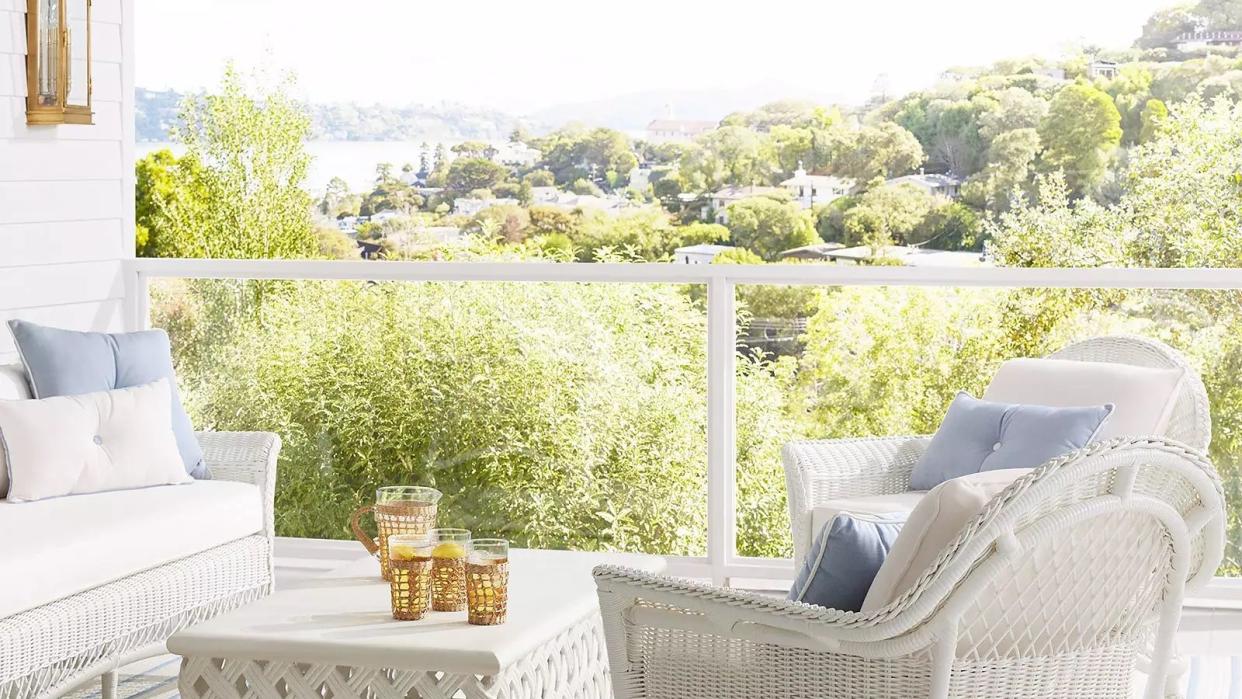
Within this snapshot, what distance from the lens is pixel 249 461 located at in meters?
4.17

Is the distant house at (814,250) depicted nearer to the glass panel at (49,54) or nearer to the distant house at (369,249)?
the distant house at (369,249)

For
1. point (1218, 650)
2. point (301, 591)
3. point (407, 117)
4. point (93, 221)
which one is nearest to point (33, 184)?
point (93, 221)

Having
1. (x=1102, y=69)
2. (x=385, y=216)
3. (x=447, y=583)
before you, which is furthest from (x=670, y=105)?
(x=447, y=583)

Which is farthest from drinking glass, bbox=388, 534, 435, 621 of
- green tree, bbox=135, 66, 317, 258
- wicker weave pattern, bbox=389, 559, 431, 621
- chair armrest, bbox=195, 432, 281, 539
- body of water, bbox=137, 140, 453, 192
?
body of water, bbox=137, 140, 453, 192

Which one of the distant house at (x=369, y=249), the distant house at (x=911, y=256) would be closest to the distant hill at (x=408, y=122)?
the distant house at (x=369, y=249)

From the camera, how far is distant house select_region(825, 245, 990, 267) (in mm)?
12555

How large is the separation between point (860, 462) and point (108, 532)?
5.83 ft

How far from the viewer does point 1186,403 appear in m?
3.50

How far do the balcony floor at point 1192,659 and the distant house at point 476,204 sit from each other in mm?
8720

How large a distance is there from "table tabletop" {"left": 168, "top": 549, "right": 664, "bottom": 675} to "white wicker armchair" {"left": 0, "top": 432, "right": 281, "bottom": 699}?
490 mm

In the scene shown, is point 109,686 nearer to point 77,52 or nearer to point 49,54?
point 49,54

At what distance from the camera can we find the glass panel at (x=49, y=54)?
4727 millimetres

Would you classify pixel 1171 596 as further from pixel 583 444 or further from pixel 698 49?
pixel 698 49

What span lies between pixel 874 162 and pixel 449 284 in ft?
28.2
